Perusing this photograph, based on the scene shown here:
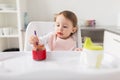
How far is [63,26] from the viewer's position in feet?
4.31

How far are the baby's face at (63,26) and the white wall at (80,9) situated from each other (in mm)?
1483

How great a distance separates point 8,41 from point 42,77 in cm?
242

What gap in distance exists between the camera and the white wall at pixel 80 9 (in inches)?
110

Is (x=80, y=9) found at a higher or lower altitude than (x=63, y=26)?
higher

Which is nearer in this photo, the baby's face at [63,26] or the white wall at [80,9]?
the baby's face at [63,26]

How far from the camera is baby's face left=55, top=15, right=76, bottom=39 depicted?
1.30 m

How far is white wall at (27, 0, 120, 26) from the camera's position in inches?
110

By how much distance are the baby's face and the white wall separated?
148cm

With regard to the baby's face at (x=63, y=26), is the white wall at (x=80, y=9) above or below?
above

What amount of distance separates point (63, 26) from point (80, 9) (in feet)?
5.18

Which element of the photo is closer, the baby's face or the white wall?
the baby's face

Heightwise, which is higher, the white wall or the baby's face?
the white wall

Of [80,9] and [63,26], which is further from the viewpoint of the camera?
[80,9]

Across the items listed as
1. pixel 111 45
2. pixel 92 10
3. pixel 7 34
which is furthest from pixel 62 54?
pixel 92 10
